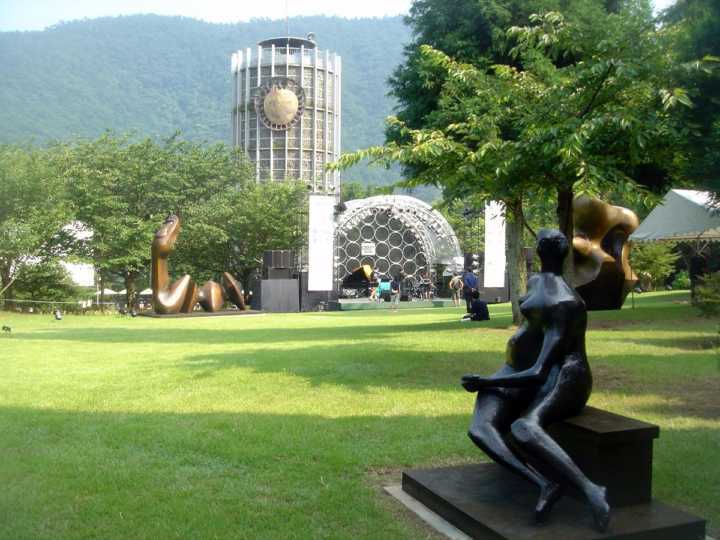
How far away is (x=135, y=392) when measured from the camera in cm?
830

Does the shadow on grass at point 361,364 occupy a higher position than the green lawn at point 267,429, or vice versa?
the shadow on grass at point 361,364

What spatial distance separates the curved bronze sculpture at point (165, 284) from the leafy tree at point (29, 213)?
4.03 metres

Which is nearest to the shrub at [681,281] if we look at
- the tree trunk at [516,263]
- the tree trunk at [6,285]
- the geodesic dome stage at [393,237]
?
the geodesic dome stage at [393,237]

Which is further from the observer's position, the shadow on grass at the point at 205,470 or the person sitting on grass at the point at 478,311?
the person sitting on grass at the point at 478,311

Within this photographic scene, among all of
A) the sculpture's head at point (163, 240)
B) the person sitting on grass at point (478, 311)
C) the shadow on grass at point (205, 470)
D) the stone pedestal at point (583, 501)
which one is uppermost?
the sculpture's head at point (163, 240)

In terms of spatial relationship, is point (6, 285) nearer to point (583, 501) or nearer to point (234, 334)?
point (234, 334)

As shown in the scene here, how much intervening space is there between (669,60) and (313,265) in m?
20.2

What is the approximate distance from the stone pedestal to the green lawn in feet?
1.03

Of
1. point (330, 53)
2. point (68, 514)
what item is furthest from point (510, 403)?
point (330, 53)

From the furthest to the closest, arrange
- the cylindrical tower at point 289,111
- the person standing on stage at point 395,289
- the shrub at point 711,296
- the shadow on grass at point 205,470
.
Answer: the cylindrical tower at point 289,111
the person standing on stage at point 395,289
the shrub at point 711,296
the shadow on grass at point 205,470

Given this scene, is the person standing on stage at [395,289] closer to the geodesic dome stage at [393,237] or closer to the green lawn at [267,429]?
the geodesic dome stage at [393,237]

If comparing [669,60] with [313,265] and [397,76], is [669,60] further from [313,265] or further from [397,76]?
[313,265]

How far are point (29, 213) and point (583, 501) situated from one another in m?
25.4

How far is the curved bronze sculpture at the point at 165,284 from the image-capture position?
25202 mm
